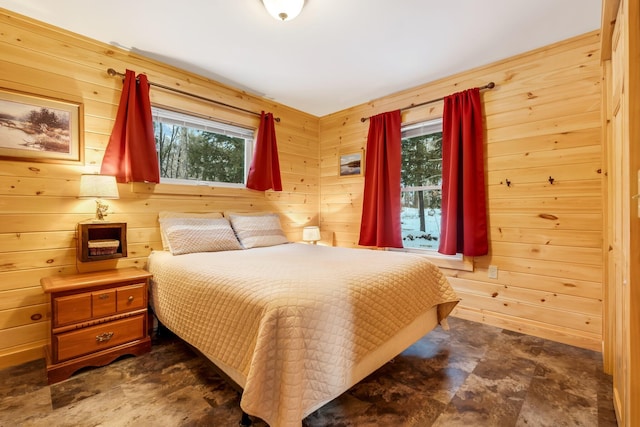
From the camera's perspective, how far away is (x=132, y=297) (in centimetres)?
204

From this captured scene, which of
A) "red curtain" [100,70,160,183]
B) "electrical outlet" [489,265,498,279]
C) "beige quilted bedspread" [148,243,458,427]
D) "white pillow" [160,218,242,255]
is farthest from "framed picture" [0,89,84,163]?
"electrical outlet" [489,265,498,279]

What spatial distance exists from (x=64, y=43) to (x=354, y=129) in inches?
113

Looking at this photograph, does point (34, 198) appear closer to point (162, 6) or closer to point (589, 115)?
point (162, 6)

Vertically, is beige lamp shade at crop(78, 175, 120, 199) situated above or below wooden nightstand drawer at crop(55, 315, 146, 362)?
above

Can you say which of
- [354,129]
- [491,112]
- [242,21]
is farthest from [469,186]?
[242,21]

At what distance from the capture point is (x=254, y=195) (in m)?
3.38

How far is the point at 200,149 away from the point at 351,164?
1822 mm

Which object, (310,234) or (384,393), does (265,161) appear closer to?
(310,234)

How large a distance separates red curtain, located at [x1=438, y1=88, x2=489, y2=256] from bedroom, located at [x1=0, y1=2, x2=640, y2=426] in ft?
0.36

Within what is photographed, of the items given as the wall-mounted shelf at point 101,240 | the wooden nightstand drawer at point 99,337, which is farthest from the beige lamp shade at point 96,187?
the wooden nightstand drawer at point 99,337

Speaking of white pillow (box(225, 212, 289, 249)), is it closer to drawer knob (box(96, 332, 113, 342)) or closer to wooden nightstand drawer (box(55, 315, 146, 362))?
wooden nightstand drawer (box(55, 315, 146, 362))

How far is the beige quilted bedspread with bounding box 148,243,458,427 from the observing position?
3.78 feet

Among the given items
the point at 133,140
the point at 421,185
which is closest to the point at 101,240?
the point at 133,140

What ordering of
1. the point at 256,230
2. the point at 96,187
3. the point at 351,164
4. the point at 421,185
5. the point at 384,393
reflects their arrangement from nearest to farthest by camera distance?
the point at 384,393
the point at 96,187
the point at 256,230
the point at 421,185
the point at 351,164
